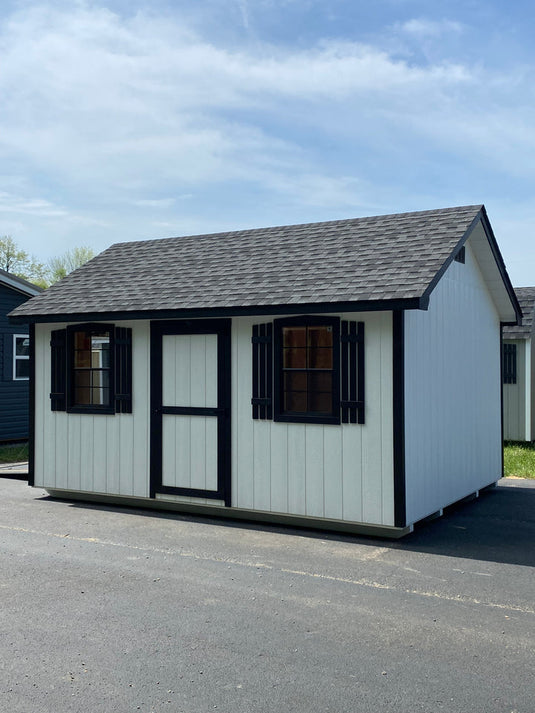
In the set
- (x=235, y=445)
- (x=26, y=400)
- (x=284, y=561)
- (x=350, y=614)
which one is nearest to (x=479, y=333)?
(x=235, y=445)

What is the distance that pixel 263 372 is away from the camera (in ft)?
28.5

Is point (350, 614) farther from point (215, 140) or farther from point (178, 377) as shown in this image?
point (215, 140)

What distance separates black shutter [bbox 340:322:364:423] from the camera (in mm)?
8039

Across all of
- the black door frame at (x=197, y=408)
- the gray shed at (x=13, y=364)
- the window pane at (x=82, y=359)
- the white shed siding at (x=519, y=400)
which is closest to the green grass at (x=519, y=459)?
the white shed siding at (x=519, y=400)

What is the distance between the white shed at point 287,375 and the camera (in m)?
8.01

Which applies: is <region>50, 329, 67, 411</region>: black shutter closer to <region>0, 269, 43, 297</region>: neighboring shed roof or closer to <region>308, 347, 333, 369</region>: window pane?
<region>308, 347, 333, 369</region>: window pane

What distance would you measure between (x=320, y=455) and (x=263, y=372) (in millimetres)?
1233

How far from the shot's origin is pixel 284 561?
6957mm

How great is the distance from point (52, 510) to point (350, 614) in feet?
18.0

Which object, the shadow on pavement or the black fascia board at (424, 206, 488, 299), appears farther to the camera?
the black fascia board at (424, 206, 488, 299)

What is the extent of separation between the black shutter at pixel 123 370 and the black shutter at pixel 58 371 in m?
0.93

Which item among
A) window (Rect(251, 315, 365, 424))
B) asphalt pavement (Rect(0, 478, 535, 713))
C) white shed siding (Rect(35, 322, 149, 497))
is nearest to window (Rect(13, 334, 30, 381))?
white shed siding (Rect(35, 322, 149, 497))

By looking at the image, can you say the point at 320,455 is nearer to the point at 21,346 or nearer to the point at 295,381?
the point at 295,381

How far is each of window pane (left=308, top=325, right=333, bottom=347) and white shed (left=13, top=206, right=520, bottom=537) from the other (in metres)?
0.03
